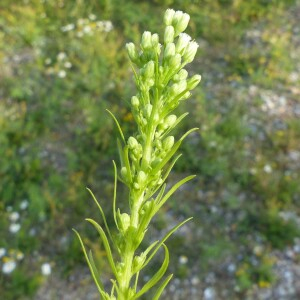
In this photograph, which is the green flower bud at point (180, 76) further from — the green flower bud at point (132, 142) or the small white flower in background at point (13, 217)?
the small white flower in background at point (13, 217)

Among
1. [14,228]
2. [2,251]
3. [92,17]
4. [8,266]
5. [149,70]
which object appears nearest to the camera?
[149,70]

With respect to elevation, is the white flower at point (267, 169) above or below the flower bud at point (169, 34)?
below

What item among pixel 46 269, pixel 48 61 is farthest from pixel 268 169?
pixel 48 61

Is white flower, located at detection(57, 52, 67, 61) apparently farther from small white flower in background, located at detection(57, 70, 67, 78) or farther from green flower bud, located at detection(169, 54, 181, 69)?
green flower bud, located at detection(169, 54, 181, 69)

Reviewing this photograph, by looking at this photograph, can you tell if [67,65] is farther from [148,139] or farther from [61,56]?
[148,139]

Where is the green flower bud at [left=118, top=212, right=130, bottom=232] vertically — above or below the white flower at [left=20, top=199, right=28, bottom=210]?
above

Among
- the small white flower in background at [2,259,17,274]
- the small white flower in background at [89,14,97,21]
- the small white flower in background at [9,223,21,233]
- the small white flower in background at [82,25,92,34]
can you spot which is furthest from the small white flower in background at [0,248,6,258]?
the small white flower in background at [89,14,97,21]

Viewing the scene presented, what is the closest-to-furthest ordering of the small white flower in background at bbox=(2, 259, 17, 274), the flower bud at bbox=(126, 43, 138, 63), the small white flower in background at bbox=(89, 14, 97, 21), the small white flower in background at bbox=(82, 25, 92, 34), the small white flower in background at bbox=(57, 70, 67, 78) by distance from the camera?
the flower bud at bbox=(126, 43, 138, 63), the small white flower in background at bbox=(2, 259, 17, 274), the small white flower in background at bbox=(57, 70, 67, 78), the small white flower in background at bbox=(82, 25, 92, 34), the small white flower in background at bbox=(89, 14, 97, 21)

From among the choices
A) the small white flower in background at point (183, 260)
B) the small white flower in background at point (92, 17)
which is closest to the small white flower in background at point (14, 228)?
the small white flower in background at point (183, 260)

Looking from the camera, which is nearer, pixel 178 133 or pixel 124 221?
pixel 124 221
